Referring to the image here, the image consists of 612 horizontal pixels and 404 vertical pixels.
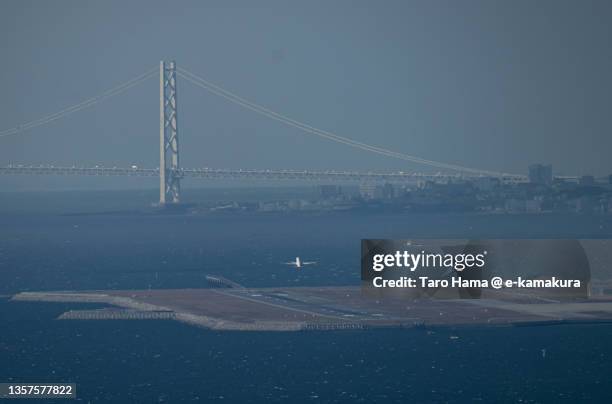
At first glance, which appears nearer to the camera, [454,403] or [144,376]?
[454,403]

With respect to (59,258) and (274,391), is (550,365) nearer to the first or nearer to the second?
(274,391)

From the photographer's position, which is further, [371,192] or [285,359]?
[371,192]

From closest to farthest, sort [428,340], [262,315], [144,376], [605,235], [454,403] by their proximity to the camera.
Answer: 1. [454,403]
2. [144,376]
3. [428,340]
4. [262,315]
5. [605,235]

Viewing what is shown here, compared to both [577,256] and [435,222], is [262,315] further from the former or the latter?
[435,222]

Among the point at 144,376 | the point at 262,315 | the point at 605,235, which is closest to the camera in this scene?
the point at 144,376

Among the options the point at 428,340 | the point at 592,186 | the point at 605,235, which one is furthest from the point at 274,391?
the point at 592,186

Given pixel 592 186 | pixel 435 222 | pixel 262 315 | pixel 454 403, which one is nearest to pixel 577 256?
pixel 454 403

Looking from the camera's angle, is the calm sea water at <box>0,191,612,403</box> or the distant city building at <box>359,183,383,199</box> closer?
the calm sea water at <box>0,191,612,403</box>

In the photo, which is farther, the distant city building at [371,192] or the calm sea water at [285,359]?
the distant city building at [371,192]

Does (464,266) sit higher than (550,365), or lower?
higher
